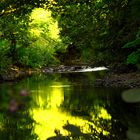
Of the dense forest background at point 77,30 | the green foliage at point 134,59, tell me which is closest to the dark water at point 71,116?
the green foliage at point 134,59

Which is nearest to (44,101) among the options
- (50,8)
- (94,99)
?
(94,99)

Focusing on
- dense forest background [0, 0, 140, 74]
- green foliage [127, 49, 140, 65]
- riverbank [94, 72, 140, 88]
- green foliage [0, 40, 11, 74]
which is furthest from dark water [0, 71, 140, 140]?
green foliage [0, 40, 11, 74]

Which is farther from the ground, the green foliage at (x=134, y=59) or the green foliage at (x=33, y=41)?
the green foliage at (x=33, y=41)

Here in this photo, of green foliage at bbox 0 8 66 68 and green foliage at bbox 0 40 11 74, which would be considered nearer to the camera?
green foliage at bbox 0 40 11 74

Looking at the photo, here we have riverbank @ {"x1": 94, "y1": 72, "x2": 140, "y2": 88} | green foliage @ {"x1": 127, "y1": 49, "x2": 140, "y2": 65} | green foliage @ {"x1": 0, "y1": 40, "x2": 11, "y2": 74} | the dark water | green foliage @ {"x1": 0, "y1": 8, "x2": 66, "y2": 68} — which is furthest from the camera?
green foliage @ {"x1": 0, "y1": 8, "x2": 66, "y2": 68}

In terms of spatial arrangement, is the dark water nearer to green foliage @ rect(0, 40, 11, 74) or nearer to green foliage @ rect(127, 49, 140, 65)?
green foliage @ rect(127, 49, 140, 65)

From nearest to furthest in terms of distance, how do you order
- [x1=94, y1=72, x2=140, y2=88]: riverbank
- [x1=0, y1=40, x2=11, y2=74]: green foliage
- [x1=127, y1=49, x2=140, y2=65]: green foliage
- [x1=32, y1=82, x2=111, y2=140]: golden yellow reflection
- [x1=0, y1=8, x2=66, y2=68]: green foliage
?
[x1=32, y1=82, x2=111, y2=140]: golden yellow reflection, [x1=127, y1=49, x2=140, y2=65]: green foliage, [x1=94, y1=72, x2=140, y2=88]: riverbank, [x1=0, y1=40, x2=11, y2=74]: green foliage, [x1=0, y1=8, x2=66, y2=68]: green foliage

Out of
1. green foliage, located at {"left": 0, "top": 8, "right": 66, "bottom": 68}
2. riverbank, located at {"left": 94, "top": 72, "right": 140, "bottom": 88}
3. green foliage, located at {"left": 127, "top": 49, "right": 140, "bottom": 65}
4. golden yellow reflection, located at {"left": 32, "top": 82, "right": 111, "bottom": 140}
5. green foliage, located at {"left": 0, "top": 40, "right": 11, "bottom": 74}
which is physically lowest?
golden yellow reflection, located at {"left": 32, "top": 82, "right": 111, "bottom": 140}

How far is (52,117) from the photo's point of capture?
1711 cm

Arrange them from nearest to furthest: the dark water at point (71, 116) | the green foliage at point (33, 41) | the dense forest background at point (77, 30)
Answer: the dark water at point (71, 116)
the dense forest background at point (77, 30)
the green foliage at point (33, 41)

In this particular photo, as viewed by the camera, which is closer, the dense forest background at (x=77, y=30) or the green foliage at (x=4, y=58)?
the dense forest background at (x=77, y=30)

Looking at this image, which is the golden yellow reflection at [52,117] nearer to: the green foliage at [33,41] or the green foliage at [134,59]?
the green foliage at [134,59]

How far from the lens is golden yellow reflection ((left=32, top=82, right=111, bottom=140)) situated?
1390cm

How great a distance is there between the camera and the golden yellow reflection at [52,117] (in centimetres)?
1390
